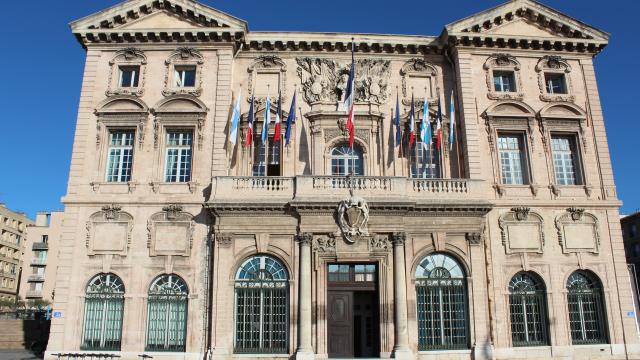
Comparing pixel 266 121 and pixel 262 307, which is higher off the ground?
pixel 266 121

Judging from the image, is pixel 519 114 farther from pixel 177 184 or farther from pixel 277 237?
pixel 177 184

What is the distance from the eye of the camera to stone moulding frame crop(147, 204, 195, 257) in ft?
66.4

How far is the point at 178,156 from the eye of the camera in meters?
21.7

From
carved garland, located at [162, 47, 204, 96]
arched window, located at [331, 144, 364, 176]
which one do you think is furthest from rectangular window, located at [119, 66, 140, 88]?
arched window, located at [331, 144, 364, 176]

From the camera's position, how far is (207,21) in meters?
22.6

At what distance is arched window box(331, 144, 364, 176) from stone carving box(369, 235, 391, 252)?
3.23m

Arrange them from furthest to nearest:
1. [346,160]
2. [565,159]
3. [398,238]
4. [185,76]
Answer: [185,76] < [565,159] < [346,160] < [398,238]

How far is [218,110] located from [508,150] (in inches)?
478

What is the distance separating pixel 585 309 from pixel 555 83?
31.7 ft

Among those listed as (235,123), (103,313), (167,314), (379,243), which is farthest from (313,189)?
(103,313)

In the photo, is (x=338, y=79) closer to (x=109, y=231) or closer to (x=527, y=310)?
(x=109, y=231)

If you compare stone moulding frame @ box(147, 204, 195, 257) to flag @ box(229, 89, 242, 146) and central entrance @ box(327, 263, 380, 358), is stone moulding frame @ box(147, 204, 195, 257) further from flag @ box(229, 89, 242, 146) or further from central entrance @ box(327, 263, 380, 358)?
central entrance @ box(327, 263, 380, 358)

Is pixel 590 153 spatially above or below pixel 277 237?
above

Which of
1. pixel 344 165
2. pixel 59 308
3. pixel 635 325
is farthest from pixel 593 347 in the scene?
pixel 59 308
